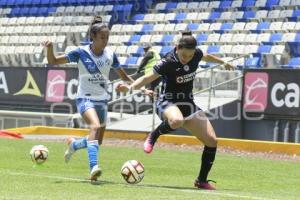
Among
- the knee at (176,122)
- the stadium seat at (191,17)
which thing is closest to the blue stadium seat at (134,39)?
the stadium seat at (191,17)

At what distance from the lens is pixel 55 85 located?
25.5 m

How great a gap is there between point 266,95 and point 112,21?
42.9ft

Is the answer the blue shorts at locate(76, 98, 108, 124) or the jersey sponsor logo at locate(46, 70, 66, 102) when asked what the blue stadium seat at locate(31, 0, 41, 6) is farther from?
the blue shorts at locate(76, 98, 108, 124)

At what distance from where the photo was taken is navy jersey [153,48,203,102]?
1068 cm

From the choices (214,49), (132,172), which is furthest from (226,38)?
(132,172)

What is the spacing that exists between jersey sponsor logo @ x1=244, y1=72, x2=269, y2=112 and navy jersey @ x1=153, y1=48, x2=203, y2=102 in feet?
32.9

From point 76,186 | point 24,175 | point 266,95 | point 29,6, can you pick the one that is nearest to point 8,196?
point 76,186

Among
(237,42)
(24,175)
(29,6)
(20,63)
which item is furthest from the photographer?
(29,6)

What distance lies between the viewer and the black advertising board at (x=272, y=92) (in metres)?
20.1

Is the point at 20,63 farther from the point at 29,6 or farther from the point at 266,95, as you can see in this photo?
the point at 266,95

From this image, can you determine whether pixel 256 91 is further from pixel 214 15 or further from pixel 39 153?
pixel 39 153

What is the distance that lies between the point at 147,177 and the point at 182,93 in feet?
6.68

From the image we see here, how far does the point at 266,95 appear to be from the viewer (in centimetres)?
2067

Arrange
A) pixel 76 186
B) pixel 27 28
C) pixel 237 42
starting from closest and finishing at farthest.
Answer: pixel 76 186 < pixel 237 42 < pixel 27 28
